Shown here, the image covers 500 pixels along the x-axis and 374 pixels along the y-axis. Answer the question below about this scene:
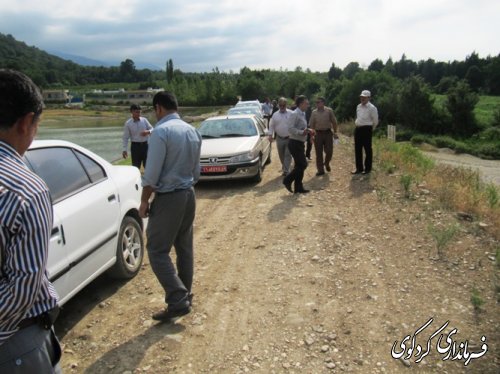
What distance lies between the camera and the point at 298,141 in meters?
8.02

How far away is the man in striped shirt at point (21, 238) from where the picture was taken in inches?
58.6

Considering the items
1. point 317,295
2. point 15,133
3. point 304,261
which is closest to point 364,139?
point 304,261

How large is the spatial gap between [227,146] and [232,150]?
327mm

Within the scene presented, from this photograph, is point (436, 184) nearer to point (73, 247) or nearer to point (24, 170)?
point (73, 247)

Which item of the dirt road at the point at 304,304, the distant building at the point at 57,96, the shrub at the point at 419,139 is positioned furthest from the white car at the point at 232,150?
the distant building at the point at 57,96

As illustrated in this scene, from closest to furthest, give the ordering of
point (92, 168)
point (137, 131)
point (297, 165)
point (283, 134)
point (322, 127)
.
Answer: point (92, 168) → point (297, 165) → point (137, 131) → point (283, 134) → point (322, 127)

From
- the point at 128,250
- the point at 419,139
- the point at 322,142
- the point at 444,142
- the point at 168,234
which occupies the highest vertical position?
the point at 322,142

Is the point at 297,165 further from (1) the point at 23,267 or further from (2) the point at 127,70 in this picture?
(2) the point at 127,70

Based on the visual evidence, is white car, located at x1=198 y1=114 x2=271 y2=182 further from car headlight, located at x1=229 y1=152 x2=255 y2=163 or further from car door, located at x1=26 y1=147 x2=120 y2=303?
car door, located at x1=26 y1=147 x2=120 y2=303

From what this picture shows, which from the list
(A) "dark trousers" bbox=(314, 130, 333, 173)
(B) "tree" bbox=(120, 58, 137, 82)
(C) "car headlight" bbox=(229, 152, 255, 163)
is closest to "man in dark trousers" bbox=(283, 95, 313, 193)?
(C) "car headlight" bbox=(229, 152, 255, 163)

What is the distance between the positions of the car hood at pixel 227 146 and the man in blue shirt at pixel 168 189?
5.19 m

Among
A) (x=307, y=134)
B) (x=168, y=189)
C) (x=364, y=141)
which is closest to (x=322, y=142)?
(x=364, y=141)

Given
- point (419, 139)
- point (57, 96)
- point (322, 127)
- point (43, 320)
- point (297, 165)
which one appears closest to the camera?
point (43, 320)

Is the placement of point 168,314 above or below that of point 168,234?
below
